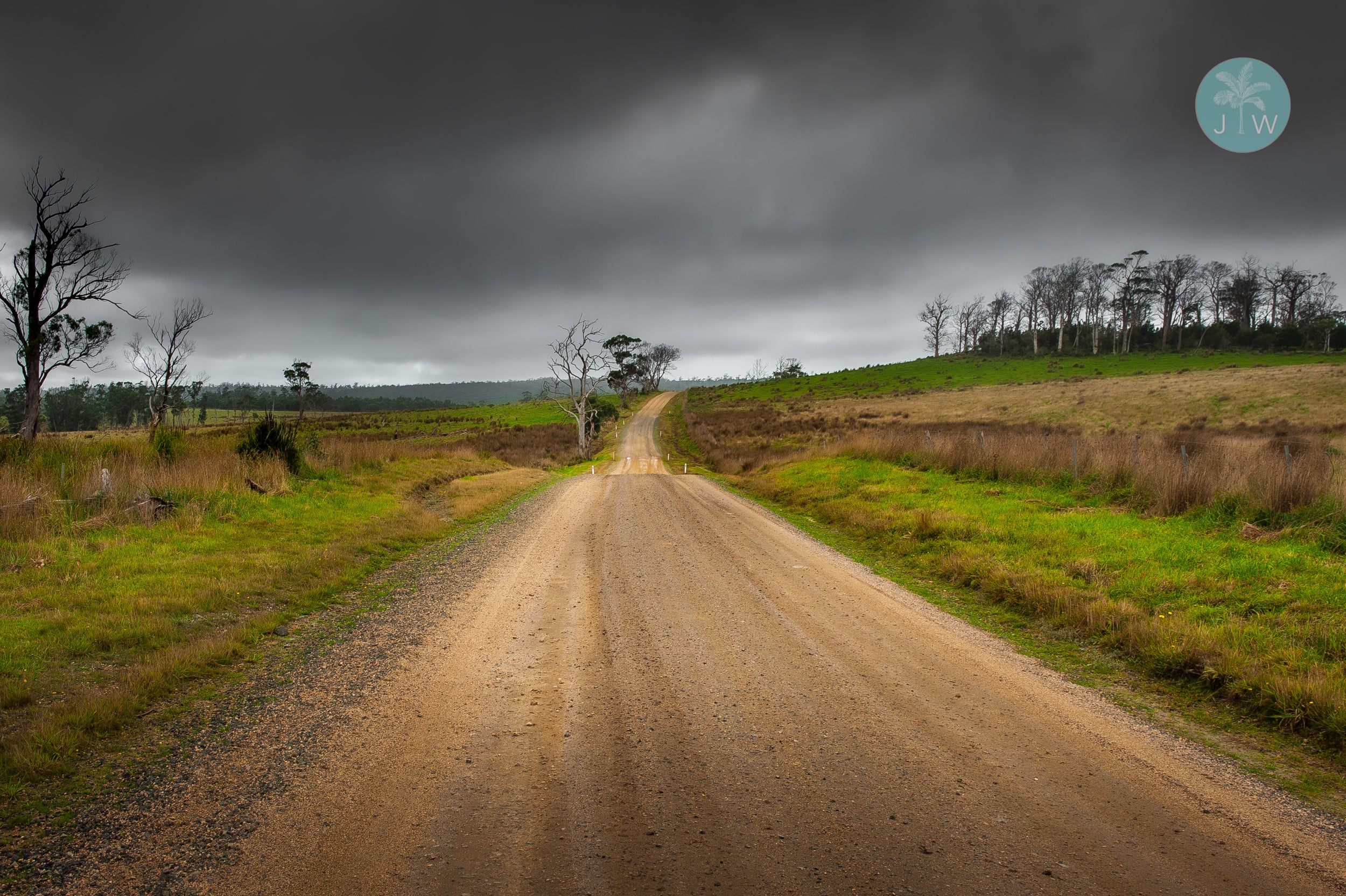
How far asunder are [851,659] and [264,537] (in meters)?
9.78

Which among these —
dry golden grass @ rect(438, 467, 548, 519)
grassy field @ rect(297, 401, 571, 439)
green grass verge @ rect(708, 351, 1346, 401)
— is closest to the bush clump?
dry golden grass @ rect(438, 467, 548, 519)

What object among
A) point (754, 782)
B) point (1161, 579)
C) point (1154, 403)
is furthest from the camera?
point (1154, 403)

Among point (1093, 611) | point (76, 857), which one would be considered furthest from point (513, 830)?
point (1093, 611)

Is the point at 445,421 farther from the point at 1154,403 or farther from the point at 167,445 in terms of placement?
the point at 1154,403

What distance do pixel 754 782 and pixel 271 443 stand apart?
54.7ft

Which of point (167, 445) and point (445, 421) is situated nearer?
point (167, 445)

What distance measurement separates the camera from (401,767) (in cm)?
396

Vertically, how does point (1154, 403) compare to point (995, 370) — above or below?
below

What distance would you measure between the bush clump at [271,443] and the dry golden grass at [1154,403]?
36557mm

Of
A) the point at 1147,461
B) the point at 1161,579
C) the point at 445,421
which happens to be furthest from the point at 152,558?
the point at 445,421

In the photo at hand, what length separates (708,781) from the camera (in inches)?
151

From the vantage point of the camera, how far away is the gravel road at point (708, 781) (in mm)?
3053

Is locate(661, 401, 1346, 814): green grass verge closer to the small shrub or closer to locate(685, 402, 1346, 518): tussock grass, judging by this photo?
locate(685, 402, 1346, 518): tussock grass

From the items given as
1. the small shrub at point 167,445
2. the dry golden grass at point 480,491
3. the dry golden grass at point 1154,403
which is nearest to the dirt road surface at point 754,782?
the dry golden grass at point 480,491
